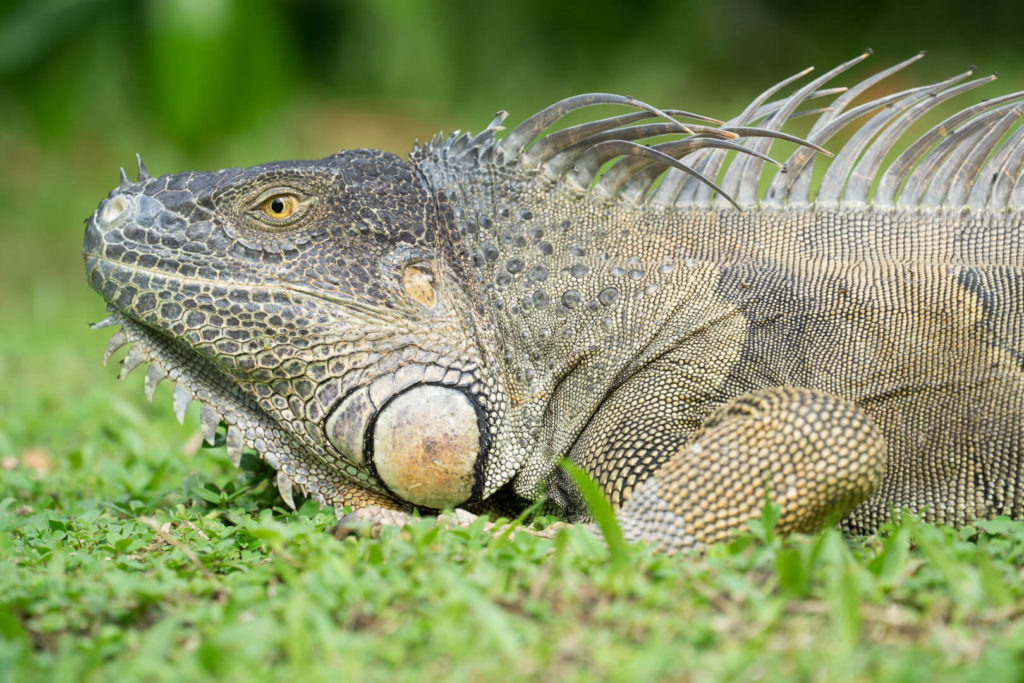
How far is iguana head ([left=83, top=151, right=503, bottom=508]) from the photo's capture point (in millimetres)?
4027

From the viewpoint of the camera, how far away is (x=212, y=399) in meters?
4.25

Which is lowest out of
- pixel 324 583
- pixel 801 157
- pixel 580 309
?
pixel 324 583

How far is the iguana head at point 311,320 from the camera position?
4.03 meters

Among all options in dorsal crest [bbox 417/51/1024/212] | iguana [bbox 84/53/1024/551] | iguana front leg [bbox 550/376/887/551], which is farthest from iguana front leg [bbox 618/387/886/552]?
dorsal crest [bbox 417/51/1024/212]

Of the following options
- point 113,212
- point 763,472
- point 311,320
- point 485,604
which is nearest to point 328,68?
point 113,212

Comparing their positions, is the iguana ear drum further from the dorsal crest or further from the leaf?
the dorsal crest

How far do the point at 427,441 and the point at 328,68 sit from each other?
1697cm

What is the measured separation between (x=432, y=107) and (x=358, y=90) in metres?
1.65

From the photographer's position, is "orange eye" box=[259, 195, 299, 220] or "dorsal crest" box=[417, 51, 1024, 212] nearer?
"orange eye" box=[259, 195, 299, 220]

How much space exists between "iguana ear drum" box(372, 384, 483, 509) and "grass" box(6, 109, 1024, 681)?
38cm

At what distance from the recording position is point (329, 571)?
307 centimetres

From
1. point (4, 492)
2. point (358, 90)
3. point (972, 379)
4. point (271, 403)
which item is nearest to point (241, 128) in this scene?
point (358, 90)

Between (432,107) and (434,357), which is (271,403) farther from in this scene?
(432,107)

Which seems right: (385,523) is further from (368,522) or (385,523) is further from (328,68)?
(328,68)
